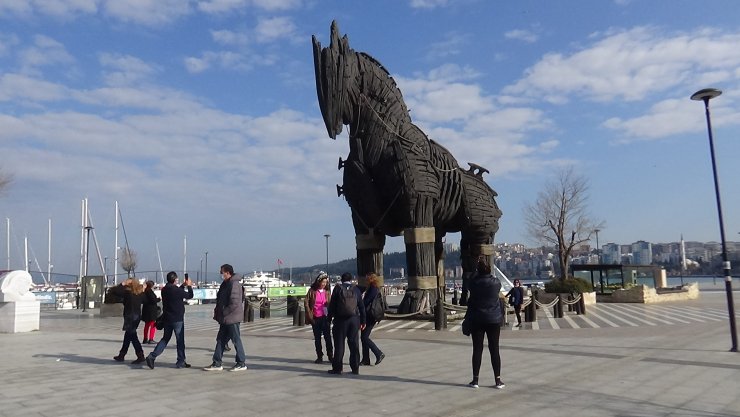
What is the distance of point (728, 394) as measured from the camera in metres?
6.60

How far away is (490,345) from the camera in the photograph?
284 inches

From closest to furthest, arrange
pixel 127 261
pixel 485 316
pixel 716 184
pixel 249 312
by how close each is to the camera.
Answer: pixel 485 316 < pixel 716 184 < pixel 249 312 < pixel 127 261

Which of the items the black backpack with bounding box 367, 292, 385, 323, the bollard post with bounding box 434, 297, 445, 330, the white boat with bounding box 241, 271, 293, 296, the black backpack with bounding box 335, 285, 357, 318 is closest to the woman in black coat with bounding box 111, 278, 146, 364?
the black backpack with bounding box 335, 285, 357, 318

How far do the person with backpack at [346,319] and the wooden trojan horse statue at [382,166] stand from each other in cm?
713

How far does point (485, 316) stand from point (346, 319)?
90.0 inches

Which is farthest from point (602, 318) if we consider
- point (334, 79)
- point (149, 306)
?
point (149, 306)

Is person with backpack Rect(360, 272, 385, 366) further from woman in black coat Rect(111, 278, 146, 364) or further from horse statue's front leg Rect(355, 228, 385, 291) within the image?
horse statue's front leg Rect(355, 228, 385, 291)

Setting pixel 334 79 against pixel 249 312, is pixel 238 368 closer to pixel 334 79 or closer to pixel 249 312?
pixel 334 79

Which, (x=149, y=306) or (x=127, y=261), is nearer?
(x=149, y=306)

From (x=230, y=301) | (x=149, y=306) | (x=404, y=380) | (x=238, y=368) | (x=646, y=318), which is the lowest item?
(x=646, y=318)

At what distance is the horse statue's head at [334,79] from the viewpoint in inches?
579

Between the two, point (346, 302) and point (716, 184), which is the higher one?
point (716, 184)

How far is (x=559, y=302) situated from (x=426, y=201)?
6168mm

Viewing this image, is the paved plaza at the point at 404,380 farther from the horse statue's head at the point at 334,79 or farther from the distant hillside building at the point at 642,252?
Result: the distant hillside building at the point at 642,252
